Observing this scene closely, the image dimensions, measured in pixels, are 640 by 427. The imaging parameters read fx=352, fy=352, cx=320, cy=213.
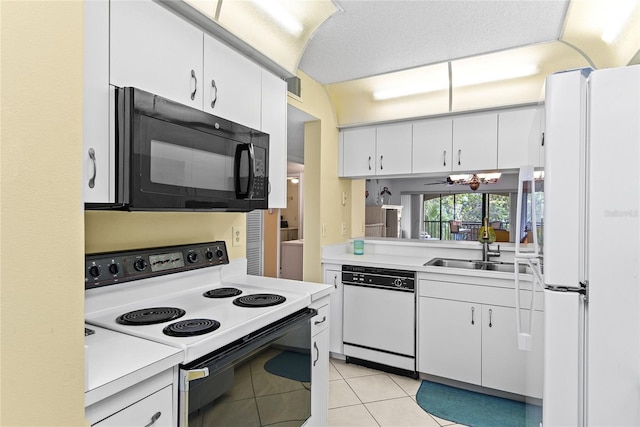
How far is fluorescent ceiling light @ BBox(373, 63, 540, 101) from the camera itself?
2637 millimetres

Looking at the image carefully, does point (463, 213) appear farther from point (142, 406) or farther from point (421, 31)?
point (142, 406)

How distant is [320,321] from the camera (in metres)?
1.91

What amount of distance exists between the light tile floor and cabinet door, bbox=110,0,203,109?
205 centimetres

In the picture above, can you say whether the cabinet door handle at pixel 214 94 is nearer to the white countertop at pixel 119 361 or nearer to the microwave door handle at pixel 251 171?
the microwave door handle at pixel 251 171

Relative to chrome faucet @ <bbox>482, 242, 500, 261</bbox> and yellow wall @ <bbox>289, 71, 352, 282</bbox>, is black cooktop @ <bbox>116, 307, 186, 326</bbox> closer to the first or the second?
yellow wall @ <bbox>289, 71, 352, 282</bbox>

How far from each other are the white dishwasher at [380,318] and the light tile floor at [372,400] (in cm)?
11

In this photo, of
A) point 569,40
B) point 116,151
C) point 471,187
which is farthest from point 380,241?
point 116,151

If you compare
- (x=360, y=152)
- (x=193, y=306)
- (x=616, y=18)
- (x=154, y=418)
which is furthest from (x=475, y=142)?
(x=154, y=418)

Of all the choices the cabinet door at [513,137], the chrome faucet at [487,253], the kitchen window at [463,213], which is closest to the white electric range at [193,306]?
the chrome faucet at [487,253]

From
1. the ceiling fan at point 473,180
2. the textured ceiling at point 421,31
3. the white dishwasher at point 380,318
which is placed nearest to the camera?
the textured ceiling at point 421,31

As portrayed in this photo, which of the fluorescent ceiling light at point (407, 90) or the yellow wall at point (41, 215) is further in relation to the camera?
the fluorescent ceiling light at point (407, 90)

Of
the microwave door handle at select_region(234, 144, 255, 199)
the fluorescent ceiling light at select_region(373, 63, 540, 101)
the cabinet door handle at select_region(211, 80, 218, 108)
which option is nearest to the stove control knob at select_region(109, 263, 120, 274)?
the microwave door handle at select_region(234, 144, 255, 199)

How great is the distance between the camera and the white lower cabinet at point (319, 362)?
1822mm

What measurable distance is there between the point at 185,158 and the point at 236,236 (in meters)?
0.88
